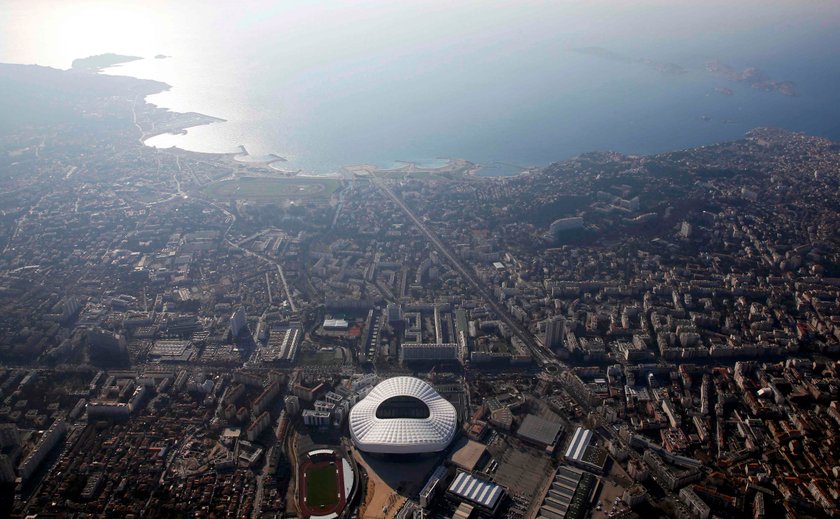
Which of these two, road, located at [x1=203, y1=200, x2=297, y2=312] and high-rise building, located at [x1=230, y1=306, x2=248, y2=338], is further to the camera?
road, located at [x1=203, y1=200, x2=297, y2=312]

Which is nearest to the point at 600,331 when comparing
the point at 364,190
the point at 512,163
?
the point at 364,190

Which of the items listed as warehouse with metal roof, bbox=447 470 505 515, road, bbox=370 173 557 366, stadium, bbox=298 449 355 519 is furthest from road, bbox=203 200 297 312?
warehouse with metal roof, bbox=447 470 505 515

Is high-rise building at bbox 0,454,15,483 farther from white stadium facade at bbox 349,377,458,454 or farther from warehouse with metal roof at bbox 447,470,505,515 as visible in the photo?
warehouse with metal roof at bbox 447,470,505,515

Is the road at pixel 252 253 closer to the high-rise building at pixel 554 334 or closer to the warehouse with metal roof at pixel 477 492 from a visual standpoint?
the high-rise building at pixel 554 334

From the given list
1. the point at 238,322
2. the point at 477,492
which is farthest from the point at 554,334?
the point at 238,322

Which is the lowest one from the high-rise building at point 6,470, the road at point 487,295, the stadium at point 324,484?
the road at point 487,295

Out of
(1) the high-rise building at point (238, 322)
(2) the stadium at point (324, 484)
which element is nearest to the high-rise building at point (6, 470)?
(2) the stadium at point (324, 484)

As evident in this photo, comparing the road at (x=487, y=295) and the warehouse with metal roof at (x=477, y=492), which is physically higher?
the warehouse with metal roof at (x=477, y=492)

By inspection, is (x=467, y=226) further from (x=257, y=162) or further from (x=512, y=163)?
(x=257, y=162)
